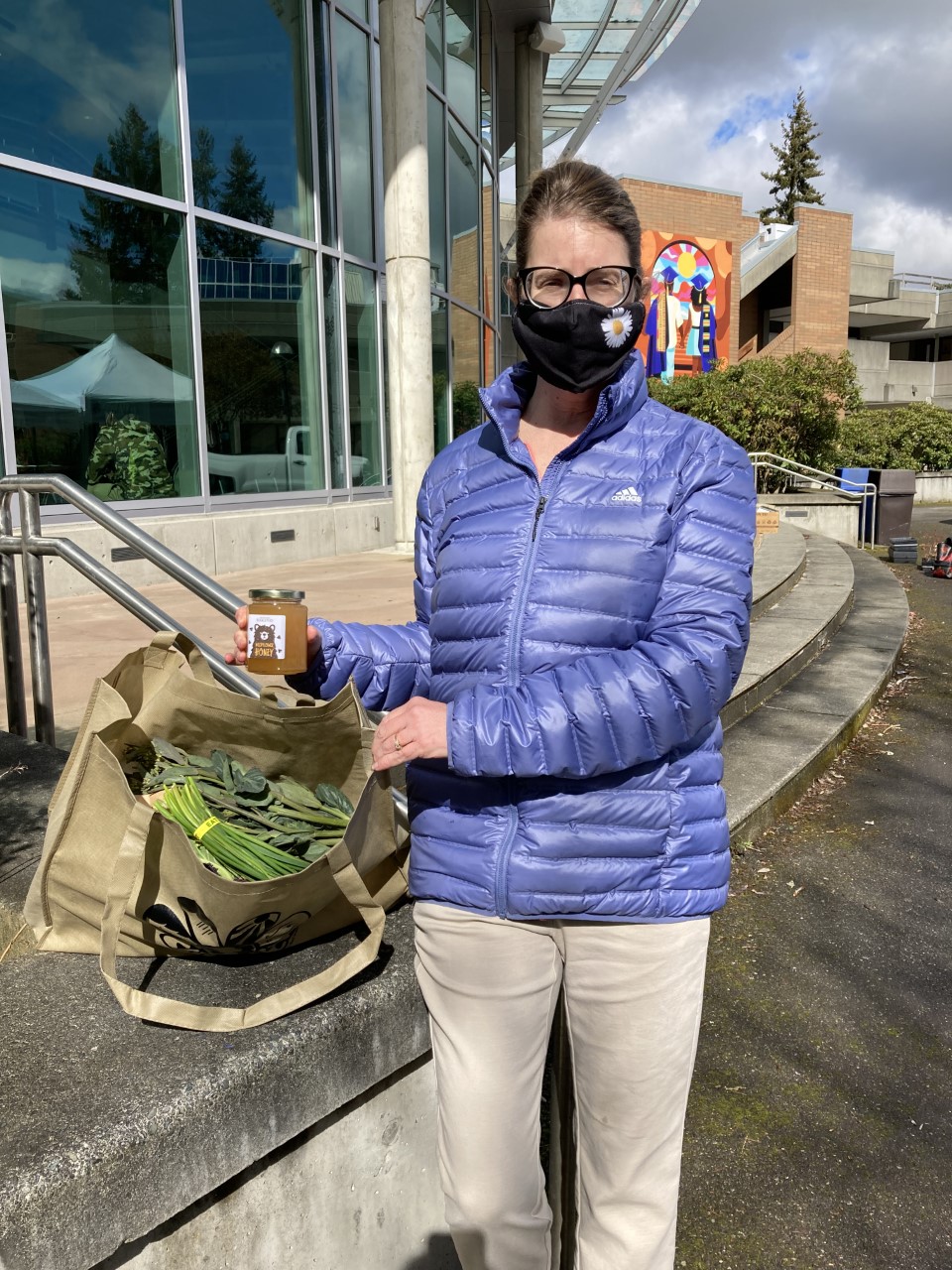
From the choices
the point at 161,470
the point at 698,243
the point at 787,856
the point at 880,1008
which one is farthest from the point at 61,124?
the point at 698,243

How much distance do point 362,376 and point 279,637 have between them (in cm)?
1207

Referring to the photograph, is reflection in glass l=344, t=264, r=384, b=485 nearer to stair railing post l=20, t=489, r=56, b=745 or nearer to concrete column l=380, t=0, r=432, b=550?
concrete column l=380, t=0, r=432, b=550

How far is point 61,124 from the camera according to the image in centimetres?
889

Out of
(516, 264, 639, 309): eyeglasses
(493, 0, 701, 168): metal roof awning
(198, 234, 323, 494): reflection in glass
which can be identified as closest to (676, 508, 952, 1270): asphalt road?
(516, 264, 639, 309): eyeglasses

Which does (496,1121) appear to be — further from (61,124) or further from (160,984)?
(61,124)

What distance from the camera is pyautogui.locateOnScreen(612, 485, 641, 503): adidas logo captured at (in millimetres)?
1638

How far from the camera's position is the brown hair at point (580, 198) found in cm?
165

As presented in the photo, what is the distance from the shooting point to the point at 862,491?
1961 cm

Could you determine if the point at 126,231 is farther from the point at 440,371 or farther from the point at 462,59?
the point at 462,59

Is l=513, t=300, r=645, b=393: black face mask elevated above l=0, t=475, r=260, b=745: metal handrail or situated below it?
above

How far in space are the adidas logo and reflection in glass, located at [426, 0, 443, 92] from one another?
50.0ft

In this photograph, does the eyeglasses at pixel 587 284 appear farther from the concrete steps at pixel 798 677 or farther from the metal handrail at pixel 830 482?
the metal handrail at pixel 830 482

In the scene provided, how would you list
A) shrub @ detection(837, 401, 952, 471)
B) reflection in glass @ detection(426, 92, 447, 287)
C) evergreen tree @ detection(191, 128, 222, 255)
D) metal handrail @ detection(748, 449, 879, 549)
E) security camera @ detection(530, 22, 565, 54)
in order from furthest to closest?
shrub @ detection(837, 401, 952, 471) → metal handrail @ detection(748, 449, 879, 549) → security camera @ detection(530, 22, 565, 54) → reflection in glass @ detection(426, 92, 447, 287) → evergreen tree @ detection(191, 128, 222, 255)

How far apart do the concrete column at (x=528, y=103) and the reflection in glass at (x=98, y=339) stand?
37.2 ft
